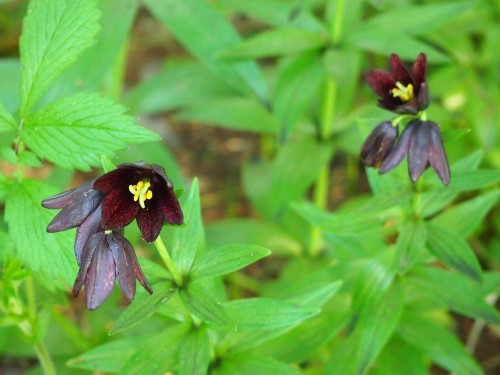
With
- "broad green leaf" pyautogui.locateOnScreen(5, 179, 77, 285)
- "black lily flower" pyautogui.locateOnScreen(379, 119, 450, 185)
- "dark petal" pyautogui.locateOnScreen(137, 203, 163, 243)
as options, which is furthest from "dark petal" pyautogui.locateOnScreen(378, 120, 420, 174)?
"broad green leaf" pyautogui.locateOnScreen(5, 179, 77, 285)

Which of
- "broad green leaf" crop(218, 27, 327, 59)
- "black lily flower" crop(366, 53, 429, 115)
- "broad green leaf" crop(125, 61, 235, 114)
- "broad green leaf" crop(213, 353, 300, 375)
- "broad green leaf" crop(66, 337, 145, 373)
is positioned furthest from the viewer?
"broad green leaf" crop(125, 61, 235, 114)

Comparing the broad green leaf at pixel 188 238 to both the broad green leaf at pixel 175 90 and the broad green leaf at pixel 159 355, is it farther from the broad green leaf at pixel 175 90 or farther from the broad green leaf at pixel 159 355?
the broad green leaf at pixel 175 90

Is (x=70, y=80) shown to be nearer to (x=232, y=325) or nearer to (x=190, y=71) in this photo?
(x=190, y=71)

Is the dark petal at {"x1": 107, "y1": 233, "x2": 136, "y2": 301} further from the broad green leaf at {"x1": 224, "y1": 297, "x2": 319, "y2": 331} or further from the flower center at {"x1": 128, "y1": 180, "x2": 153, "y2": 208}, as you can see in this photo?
the broad green leaf at {"x1": 224, "y1": 297, "x2": 319, "y2": 331}

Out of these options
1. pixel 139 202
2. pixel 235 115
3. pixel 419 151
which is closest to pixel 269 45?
pixel 235 115

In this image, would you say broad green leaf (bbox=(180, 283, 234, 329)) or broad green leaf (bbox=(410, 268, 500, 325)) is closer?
broad green leaf (bbox=(180, 283, 234, 329))

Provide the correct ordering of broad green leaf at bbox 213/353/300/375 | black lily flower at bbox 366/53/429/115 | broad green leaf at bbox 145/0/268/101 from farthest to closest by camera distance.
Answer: broad green leaf at bbox 145/0/268/101
broad green leaf at bbox 213/353/300/375
black lily flower at bbox 366/53/429/115

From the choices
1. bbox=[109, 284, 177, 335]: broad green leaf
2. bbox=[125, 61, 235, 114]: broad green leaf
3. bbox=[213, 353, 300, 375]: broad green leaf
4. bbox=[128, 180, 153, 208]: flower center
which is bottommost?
bbox=[213, 353, 300, 375]: broad green leaf

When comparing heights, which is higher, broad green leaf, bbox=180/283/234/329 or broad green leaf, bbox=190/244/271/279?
broad green leaf, bbox=190/244/271/279
